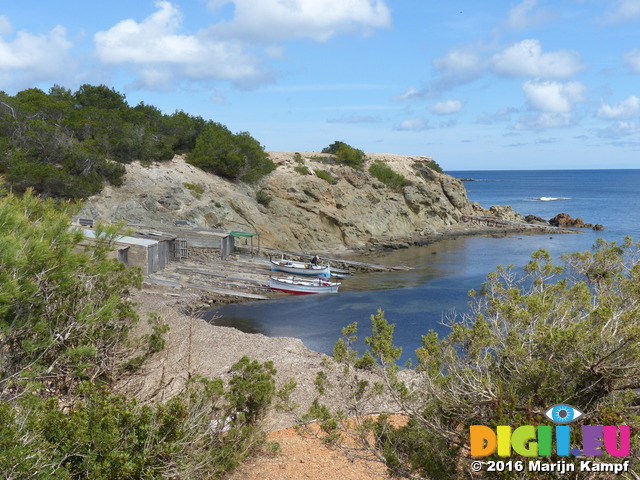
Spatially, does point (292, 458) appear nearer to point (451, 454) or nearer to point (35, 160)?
point (451, 454)

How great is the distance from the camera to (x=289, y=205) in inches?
2153

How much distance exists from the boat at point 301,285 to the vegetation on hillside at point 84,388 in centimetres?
2202

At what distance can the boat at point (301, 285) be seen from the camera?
36031 millimetres

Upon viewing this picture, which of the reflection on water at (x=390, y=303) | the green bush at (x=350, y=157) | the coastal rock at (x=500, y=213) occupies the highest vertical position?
the green bush at (x=350, y=157)

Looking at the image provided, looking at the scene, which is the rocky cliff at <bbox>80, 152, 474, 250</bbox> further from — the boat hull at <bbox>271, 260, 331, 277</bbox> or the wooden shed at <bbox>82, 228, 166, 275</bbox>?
the boat hull at <bbox>271, 260, 331, 277</bbox>

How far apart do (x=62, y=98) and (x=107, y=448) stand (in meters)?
55.5

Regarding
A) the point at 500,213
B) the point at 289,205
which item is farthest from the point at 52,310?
the point at 500,213

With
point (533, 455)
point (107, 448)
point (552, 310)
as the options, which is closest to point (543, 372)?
point (533, 455)

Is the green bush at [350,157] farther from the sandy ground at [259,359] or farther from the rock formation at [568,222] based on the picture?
the sandy ground at [259,359]

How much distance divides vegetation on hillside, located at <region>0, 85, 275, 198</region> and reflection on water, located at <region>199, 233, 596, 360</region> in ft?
59.1

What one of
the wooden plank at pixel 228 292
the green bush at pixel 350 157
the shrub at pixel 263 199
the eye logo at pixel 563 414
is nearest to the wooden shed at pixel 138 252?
the wooden plank at pixel 228 292

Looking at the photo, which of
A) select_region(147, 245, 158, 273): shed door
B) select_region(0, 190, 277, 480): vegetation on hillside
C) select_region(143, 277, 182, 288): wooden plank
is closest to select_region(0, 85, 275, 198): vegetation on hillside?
select_region(147, 245, 158, 273): shed door

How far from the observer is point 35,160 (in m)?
43.1

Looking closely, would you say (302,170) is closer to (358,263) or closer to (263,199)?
(263,199)
